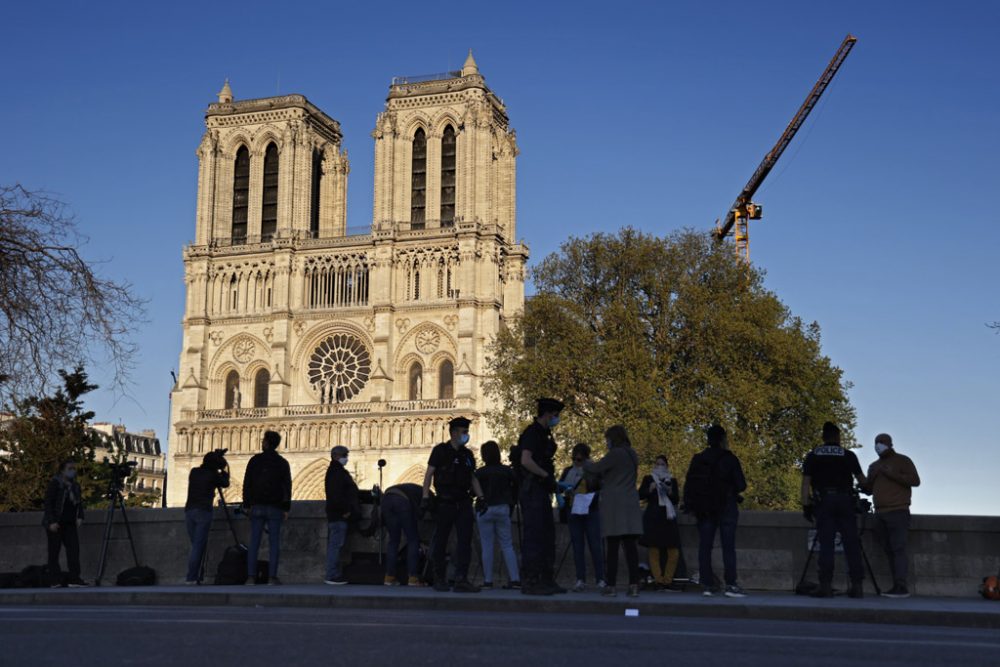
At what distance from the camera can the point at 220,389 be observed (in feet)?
235

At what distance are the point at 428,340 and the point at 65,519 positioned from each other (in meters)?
51.6

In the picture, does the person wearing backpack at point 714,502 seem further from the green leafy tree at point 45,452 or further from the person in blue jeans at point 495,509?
the green leafy tree at point 45,452

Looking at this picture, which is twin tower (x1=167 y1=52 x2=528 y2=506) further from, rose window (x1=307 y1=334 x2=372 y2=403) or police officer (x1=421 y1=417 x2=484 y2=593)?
police officer (x1=421 y1=417 x2=484 y2=593)

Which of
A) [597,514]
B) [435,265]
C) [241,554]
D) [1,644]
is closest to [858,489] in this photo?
[597,514]

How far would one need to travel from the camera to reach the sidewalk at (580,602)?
11.4 metres

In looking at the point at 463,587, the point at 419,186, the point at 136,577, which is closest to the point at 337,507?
the point at 463,587

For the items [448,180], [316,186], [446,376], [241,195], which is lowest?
[446,376]

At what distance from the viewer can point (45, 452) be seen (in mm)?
37375

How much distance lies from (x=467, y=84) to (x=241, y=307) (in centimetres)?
1722

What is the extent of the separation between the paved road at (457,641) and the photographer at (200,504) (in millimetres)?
4580

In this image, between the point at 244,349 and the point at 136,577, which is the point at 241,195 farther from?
the point at 136,577

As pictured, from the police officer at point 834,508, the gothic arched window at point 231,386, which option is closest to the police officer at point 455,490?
the police officer at point 834,508

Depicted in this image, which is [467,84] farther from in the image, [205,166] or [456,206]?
[205,166]

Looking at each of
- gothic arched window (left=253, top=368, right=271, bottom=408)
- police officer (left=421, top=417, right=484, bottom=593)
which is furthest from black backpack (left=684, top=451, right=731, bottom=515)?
gothic arched window (left=253, top=368, right=271, bottom=408)
